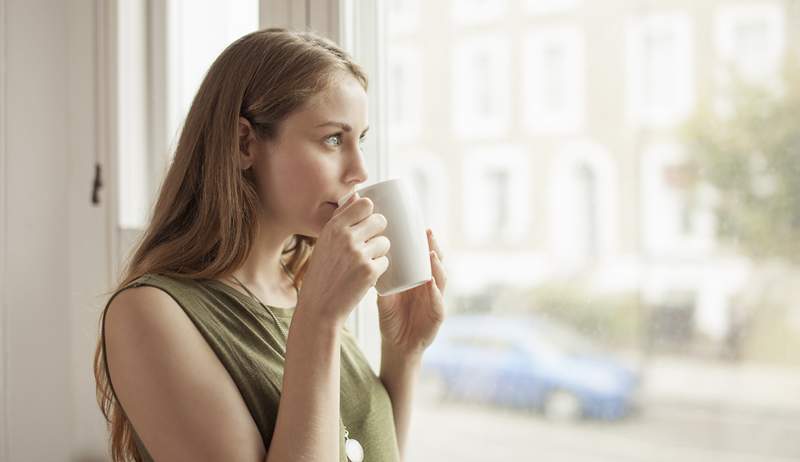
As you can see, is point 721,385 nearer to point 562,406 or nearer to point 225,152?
point 562,406

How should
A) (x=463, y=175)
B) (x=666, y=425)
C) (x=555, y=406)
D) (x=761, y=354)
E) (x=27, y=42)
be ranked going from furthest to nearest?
(x=27, y=42)
(x=463, y=175)
(x=555, y=406)
(x=666, y=425)
(x=761, y=354)

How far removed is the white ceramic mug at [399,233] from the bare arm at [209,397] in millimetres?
98

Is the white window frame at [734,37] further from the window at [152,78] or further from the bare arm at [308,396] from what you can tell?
the window at [152,78]

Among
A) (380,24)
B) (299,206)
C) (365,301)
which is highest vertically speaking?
(380,24)

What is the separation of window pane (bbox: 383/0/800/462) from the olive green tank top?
225 mm

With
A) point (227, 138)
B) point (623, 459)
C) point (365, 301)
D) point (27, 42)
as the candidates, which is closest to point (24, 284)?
point (27, 42)

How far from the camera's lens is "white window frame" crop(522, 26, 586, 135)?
3.69 ft

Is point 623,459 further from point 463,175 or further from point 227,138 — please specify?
point 227,138

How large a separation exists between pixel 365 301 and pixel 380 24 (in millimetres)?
433

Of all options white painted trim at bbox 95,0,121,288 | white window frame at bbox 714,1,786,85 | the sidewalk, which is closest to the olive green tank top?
the sidewalk

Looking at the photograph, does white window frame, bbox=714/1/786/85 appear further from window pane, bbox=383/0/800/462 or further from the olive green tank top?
the olive green tank top

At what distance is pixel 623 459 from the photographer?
1.07 metres

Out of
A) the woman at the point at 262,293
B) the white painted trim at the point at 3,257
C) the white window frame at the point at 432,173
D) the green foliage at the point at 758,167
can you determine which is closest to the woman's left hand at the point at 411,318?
the woman at the point at 262,293

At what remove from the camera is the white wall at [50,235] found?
1598mm
